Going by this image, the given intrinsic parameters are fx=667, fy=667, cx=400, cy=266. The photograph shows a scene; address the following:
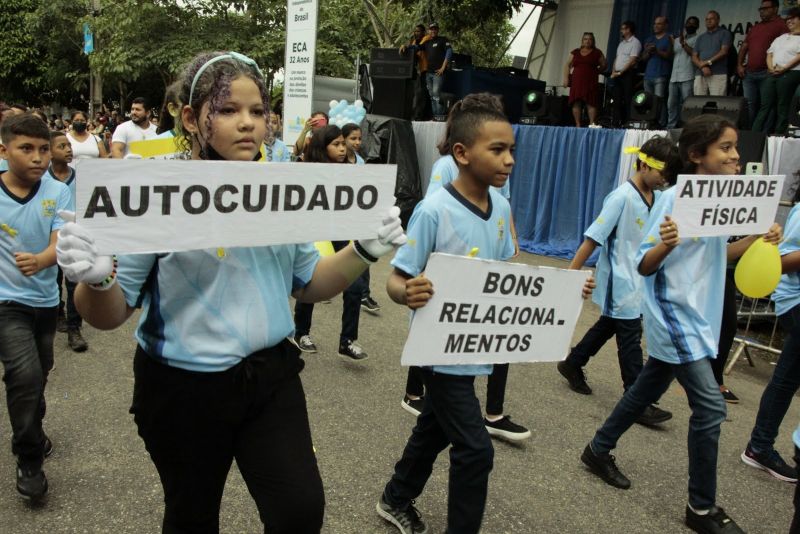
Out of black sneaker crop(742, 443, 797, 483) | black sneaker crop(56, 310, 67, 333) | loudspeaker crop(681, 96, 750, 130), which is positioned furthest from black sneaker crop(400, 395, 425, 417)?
loudspeaker crop(681, 96, 750, 130)

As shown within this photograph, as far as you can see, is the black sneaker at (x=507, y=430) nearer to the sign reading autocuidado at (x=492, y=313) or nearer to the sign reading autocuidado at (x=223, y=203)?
the sign reading autocuidado at (x=492, y=313)

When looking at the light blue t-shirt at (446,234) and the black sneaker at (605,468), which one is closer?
the light blue t-shirt at (446,234)

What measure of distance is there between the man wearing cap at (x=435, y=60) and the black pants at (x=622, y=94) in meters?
3.57

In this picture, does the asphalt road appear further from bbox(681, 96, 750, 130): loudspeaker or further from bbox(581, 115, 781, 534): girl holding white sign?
bbox(681, 96, 750, 130): loudspeaker

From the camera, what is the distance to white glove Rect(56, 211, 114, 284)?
5.26 ft

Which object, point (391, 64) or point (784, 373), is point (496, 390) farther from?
point (391, 64)

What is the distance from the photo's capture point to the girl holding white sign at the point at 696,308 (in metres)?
3.19

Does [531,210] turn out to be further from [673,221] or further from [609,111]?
[673,221]

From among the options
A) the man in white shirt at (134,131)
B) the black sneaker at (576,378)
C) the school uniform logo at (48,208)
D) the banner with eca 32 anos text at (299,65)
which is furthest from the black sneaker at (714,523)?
the banner with eca 32 anos text at (299,65)

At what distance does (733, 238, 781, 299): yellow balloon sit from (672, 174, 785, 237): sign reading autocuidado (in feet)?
0.66

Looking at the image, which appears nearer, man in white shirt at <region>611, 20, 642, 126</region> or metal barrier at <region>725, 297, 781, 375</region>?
metal barrier at <region>725, 297, 781, 375</region>

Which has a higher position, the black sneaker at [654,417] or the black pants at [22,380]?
the black pants at [22,380]

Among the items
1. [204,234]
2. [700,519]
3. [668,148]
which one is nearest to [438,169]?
[668,148]

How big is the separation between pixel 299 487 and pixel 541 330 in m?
1.33
